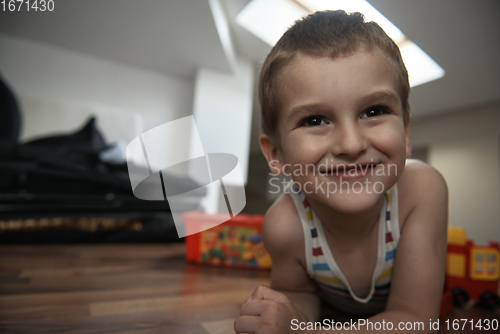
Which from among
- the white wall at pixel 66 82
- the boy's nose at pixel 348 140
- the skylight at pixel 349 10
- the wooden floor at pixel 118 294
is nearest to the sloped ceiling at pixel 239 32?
the skylight at pixel 349 10

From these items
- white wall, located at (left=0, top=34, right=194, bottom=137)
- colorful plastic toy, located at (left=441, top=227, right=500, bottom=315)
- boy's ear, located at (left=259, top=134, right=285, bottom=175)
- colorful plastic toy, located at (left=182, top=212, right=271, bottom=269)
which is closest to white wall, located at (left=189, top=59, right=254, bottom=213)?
boy's ear, located at (left=259, top=134, right=285, bottom=175)

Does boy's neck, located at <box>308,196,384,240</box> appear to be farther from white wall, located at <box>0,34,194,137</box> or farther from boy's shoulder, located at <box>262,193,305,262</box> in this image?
white wall, located at <box>0,34,194,137</box>

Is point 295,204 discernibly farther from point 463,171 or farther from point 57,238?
point 57,238

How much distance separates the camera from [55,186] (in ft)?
3.61

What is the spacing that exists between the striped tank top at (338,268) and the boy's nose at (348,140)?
0.54 feet

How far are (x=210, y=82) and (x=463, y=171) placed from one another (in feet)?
2.12

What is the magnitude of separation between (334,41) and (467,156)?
0.93ft

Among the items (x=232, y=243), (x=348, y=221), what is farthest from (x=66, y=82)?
(x=348, y=221)

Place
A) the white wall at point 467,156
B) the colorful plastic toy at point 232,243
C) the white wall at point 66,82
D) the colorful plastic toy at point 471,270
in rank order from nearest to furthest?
the white wall at point 467,156 → the colorful plastic toy at point 471,270 → the colorful plastic toy at point 232,243 → the white wall at point 66,82

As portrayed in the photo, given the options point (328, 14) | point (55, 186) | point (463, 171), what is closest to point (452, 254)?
point (463, 171)

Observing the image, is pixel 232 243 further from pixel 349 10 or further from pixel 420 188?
pixel 349 10

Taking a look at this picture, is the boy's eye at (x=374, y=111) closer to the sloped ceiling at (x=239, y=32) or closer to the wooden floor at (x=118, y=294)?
the sloped ceiling at (x=239, y=32)

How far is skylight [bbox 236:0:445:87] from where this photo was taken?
0.94ft

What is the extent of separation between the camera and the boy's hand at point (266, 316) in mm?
266
